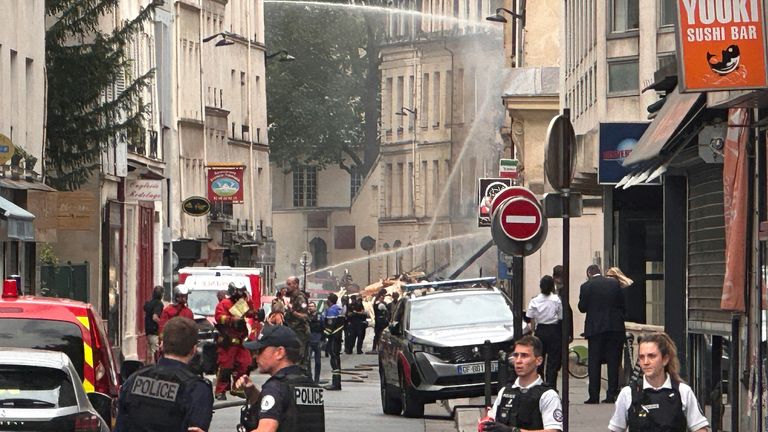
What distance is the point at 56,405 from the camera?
1312 centimetres

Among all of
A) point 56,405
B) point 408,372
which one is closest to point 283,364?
point 56,405

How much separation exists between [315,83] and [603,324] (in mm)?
97462

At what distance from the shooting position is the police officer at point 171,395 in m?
10.5

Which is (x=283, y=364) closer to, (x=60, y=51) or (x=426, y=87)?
(x=60, y=51)

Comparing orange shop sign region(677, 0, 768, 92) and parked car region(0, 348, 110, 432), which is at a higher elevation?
orange shop sign region(677, 0, 768, 92)

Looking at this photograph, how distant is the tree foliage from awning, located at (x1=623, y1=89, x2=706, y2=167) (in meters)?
101

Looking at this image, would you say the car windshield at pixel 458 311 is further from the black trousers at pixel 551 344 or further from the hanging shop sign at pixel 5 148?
the hanging shop sign at pixel 5 148

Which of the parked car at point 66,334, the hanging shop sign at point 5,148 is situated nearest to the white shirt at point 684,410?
the parked car at point 66,334

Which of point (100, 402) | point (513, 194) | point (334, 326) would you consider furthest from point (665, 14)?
point (100, 402)

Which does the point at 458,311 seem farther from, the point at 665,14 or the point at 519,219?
the point at 665,14

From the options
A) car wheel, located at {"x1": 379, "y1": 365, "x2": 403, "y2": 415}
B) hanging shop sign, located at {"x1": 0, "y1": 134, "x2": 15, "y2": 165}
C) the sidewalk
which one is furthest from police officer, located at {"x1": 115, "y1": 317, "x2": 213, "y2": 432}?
hanging shop sign, located at {"x1": 0, "y1": 134, "x2": 15, "y2": 165}

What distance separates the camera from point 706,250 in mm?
19516

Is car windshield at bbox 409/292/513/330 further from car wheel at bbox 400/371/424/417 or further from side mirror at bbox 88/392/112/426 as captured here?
side mirror at bbox 88/392/112/426

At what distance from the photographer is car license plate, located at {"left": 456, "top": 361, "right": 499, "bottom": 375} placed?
2772 cm
